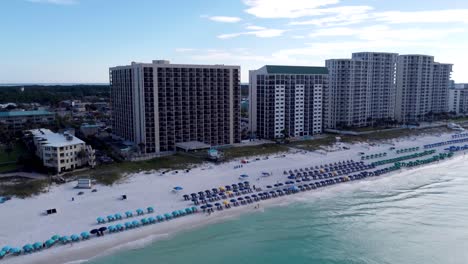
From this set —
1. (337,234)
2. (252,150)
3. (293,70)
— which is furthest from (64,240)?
(293,70)

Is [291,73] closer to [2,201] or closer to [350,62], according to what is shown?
[350,62]

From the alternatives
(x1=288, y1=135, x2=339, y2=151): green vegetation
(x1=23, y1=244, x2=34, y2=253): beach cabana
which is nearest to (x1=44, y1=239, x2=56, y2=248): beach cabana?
(x1=23, y1=244, x2=34, y2=253): beach cabana

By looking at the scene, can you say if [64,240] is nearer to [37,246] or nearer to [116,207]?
[37,246]

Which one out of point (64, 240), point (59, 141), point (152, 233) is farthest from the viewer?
point (59, 141)

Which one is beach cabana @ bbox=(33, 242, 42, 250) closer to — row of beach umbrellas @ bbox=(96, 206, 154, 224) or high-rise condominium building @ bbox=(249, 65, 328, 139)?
row of beach umbrellas @ bbox=(96, 206, 154, 224)

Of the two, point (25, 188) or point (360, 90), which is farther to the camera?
point (360, 90)

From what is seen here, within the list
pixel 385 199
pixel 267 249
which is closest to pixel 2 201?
pixel 267 249
